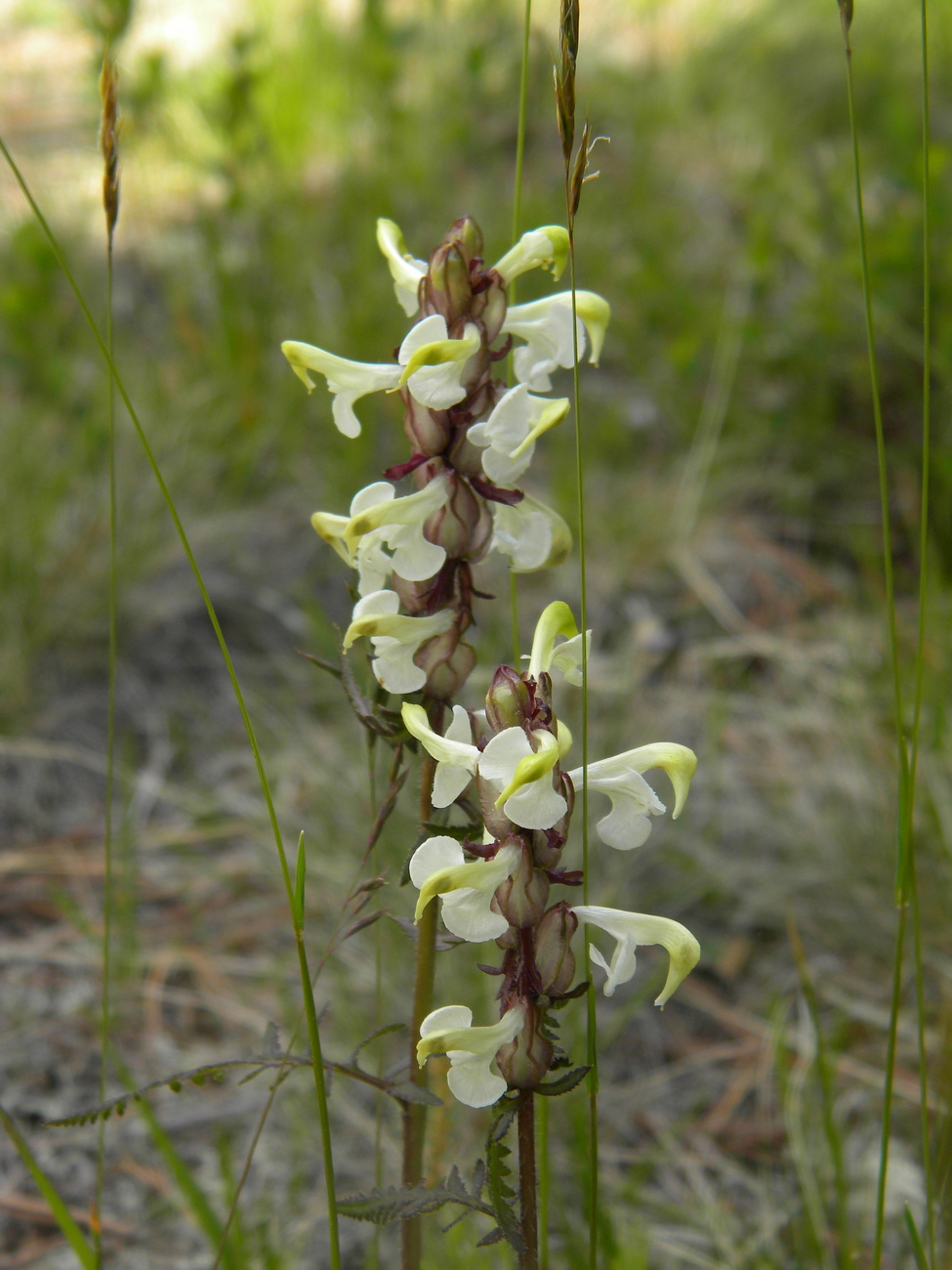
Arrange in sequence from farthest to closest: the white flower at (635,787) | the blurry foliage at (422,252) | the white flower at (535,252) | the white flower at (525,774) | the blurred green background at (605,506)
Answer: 1. the blurry foliage at (422,252)
2. the blurred green background at (605,506)
3. the white flower at (535,252)
4. the white flower at (635,787)
5. the white flower at (525,774)

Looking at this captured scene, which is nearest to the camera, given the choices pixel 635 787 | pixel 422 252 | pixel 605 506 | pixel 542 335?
pixel 635 787

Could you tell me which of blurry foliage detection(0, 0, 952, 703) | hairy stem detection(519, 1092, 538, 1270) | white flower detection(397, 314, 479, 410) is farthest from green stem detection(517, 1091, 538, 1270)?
blurry foliage detection(0, 0, 952, 703)

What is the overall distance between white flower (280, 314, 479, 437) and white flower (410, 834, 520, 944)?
30cm

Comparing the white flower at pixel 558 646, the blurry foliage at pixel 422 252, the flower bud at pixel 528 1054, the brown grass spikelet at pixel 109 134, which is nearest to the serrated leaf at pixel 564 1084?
the flower bud at pixel 528 1054

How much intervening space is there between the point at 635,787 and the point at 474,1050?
0.63 ft

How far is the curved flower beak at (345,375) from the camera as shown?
780mm

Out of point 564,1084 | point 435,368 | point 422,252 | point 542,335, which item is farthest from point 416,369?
point 422,252

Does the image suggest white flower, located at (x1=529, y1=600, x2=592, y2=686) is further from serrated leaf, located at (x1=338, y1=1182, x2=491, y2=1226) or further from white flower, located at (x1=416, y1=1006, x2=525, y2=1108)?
serrated leaf, located at (x1=338, y1=1182, x2=491, y2=1226)

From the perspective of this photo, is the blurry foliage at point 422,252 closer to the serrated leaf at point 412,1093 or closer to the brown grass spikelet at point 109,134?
the brown grass spikelet at point 109,134

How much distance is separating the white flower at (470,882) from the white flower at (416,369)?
0.30 m

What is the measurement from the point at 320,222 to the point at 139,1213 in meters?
2.93

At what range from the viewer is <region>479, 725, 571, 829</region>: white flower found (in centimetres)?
58

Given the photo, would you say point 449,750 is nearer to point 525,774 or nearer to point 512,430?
point 525,774

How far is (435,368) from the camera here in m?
0.70
